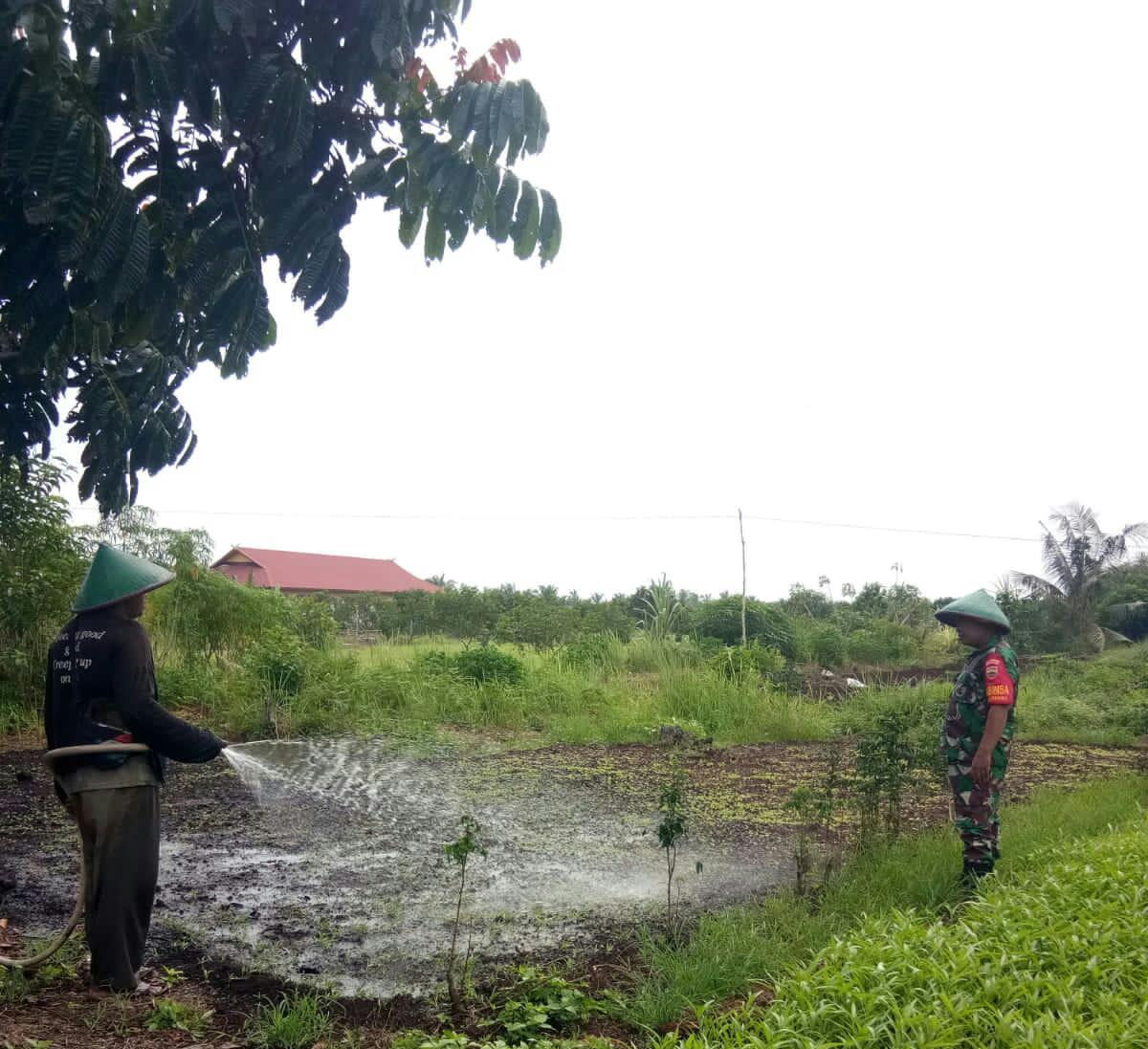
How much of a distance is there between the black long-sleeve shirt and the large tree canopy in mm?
651

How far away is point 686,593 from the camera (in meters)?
26.7

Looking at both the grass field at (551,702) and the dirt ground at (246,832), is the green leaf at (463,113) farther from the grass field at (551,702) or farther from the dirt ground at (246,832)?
the grass field at (551,702)

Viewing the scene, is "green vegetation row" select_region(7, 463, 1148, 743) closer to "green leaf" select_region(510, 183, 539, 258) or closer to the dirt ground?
the dirt ground

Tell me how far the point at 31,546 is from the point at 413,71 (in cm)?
866

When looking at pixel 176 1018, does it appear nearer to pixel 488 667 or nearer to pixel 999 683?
pixel 999 683

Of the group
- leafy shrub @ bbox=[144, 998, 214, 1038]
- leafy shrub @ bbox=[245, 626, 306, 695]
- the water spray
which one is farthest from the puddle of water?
leafy shrub @ bbox=[245, 626, 306, 695]

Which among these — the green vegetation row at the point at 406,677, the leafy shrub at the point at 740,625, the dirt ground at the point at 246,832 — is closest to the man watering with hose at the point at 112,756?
the dirt ground at the point at 246,832

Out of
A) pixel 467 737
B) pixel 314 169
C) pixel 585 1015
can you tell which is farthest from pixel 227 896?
pixel 467 737

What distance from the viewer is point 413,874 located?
18.5ft

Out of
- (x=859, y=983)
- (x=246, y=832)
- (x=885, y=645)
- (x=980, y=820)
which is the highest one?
(x=980, y=820)

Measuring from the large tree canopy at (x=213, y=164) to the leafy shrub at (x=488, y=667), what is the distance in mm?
9787

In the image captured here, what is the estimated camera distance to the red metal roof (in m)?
34.1

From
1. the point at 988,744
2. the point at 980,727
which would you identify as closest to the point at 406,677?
the point at 980,727

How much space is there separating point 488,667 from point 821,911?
8896mm
